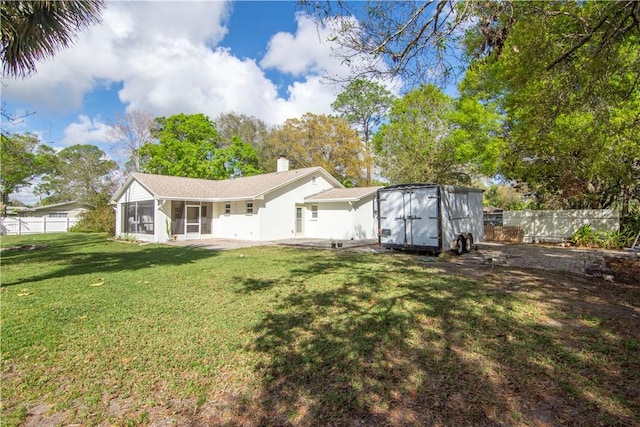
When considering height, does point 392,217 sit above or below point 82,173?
below

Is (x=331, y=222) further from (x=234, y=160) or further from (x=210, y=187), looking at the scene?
(x=234, y=160)

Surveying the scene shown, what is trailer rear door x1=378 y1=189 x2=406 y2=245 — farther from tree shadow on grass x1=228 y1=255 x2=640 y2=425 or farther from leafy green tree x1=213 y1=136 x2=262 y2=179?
leafy green tree x1=213 y1=136 x2=262 y2=179

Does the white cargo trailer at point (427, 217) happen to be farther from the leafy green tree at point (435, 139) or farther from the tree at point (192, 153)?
the tree at point (192, 153)

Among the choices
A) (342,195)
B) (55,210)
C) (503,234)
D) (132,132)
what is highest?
(132,132)

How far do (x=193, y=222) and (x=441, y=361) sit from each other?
60.7 ft

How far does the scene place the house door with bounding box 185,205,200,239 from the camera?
19328 millimetres

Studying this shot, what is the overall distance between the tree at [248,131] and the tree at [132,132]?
741 centimetres

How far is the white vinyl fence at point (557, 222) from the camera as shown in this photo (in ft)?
50.5

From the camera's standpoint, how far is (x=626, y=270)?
8.70 m

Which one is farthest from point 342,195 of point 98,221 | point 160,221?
point 98,221

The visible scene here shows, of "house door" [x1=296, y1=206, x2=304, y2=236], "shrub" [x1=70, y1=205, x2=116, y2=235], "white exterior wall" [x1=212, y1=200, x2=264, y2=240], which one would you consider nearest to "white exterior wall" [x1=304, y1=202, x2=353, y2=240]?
"house door" [x1=296, y1=206, x2=304, y2=236]

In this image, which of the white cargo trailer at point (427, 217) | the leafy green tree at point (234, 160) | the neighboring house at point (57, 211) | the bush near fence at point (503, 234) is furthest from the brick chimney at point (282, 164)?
the neighboring house at point (57, 211)

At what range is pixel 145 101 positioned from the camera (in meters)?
29.1

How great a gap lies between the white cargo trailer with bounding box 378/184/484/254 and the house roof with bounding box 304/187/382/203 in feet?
16.9
